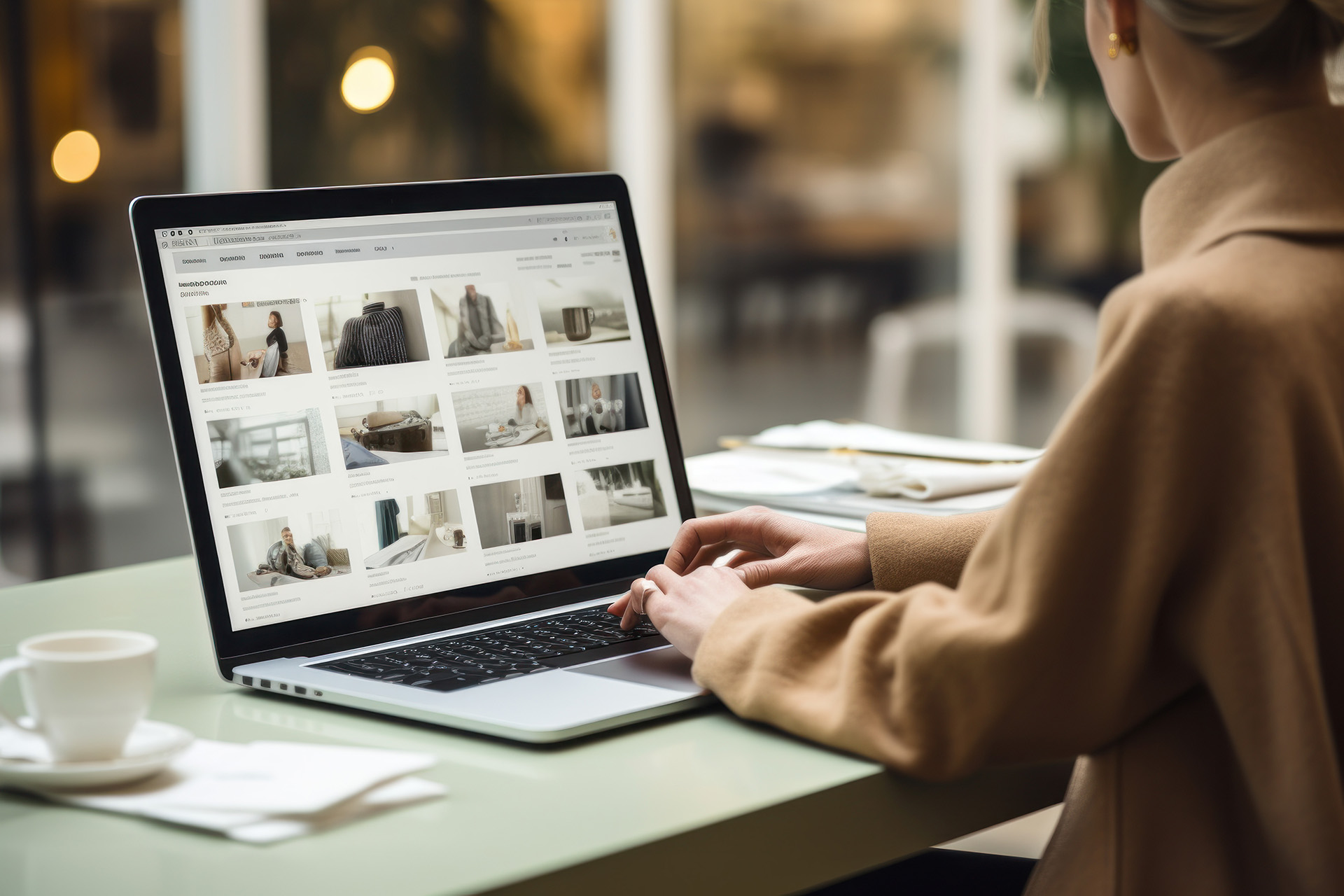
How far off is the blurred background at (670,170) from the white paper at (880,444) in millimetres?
1052

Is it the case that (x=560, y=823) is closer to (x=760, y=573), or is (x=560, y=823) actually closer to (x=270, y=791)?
(x=270, y=791)

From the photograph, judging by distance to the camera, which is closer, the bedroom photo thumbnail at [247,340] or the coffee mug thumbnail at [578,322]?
the bedroom photo thumbnail at [247,340]

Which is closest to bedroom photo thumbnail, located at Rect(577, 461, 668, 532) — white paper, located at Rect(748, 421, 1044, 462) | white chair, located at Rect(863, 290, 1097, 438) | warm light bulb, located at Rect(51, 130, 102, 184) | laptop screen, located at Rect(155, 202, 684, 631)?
laptop screen, located at Rect(155, 202, 684, 631)

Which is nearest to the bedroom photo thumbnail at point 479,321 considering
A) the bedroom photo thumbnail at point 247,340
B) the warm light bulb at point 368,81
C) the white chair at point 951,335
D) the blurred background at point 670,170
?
the bedroom photo thumbnail at point 247,340

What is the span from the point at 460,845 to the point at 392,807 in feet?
0.19

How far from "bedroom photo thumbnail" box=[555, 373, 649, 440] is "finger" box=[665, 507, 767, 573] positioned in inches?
4.8

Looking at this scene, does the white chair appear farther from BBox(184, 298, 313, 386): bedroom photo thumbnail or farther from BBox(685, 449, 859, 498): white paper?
BBox(184, 298, 313, 386): bedroom photo thumbnail

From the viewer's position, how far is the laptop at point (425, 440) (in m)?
0.81

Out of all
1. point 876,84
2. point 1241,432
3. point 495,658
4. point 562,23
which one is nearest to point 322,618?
point 495,658

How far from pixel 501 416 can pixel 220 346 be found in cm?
21

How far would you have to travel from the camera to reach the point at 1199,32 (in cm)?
69

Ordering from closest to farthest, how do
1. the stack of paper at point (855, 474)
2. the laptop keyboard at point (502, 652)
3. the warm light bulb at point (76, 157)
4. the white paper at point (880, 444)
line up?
1. the laptop keyboard at point (502, 652)
2. the stack of paper at point (855, 474)
3. the white paper at point (880, 444)
4. the warm light bulb at point (76, 157)

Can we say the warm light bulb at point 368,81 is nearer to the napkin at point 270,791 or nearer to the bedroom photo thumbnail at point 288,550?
the bedroom photo thumbnail at point 288,550

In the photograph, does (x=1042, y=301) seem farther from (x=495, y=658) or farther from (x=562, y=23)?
(x=495, y=658)
